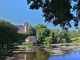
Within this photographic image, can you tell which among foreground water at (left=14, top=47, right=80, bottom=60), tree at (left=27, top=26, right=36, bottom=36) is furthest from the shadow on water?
tree at (left=27, top=26, right=36, bottom=36)

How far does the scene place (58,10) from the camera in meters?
7.61

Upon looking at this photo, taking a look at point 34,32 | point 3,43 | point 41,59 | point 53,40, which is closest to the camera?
point 3,43

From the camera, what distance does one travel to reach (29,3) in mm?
8297

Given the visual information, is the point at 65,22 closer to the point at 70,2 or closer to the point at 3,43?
the point at 70,2

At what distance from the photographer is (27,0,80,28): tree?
7.52 meters

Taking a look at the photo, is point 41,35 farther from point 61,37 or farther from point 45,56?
point 45,56

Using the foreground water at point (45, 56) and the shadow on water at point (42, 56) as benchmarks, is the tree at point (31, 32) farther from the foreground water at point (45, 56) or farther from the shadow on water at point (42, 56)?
the foreground water at point (45, 56)

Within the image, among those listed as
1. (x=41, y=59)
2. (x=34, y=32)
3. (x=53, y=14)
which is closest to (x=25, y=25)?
(x=34, y=32)

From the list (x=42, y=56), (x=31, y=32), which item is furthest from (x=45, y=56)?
(x=31, y=32)

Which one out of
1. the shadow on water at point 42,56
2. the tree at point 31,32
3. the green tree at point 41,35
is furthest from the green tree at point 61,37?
the shadow on water at point 42,56

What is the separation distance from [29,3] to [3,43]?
8774mm

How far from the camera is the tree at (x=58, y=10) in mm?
7523

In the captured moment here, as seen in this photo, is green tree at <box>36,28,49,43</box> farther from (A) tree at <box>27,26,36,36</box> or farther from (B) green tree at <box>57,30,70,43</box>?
(A) tree at <box>27,26,36,36</box>

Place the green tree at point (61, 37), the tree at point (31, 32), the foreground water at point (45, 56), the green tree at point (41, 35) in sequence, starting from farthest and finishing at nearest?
the tree at point (31, 32)
the green tree at point (41, 35)
the green tree at point (61, 37)
the foreground water at point (45, 56)
